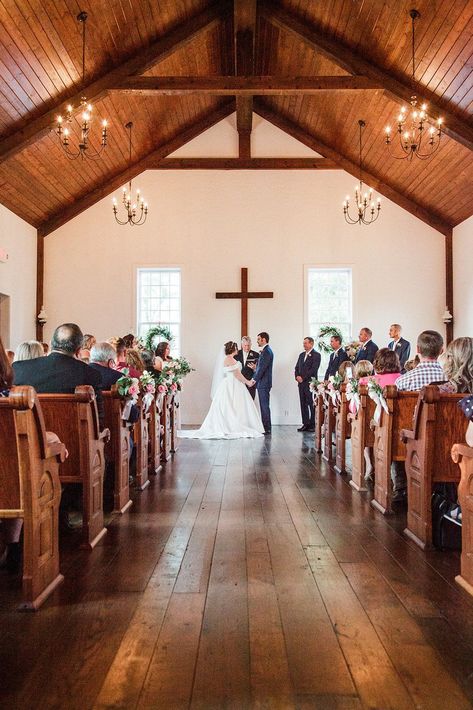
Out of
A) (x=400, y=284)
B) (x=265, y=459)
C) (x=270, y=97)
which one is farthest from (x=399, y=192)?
(x=265, y=459)

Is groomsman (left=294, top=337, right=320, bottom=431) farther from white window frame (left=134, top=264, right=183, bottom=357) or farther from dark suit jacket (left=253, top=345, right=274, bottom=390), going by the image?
white window frame (left=134, top=264, right=183, bottom=357)

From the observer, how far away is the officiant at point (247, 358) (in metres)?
9.78

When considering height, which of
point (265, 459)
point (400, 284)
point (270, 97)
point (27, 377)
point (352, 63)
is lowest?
point (265, 459)

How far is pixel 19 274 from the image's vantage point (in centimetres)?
1002

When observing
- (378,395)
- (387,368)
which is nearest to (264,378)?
(387,368)

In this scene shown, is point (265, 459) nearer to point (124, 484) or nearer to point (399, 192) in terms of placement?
point (124, 484)

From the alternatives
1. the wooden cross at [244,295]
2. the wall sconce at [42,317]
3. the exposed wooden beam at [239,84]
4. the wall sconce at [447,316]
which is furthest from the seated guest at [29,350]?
the wall sconce at [447,316]

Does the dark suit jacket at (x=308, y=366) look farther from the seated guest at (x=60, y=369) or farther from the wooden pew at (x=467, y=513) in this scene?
the wooden pew at (x=467, y=513)

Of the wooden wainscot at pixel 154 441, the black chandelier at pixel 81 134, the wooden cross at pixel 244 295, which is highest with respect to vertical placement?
the black chandelier at pixel 81 134

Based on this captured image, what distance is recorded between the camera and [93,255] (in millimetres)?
10961

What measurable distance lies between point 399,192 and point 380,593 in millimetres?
Result: 9374

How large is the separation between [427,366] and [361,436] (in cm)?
94

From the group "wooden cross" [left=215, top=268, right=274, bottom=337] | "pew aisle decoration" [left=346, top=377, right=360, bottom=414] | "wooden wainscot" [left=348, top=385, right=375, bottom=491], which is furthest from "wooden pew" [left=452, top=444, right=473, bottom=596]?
"wooden cross" [left=215, top=268, right=274, bottom=337]

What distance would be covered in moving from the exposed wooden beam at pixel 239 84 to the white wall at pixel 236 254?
311 cm
